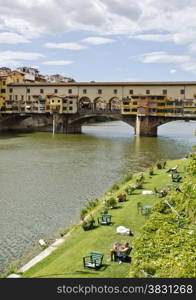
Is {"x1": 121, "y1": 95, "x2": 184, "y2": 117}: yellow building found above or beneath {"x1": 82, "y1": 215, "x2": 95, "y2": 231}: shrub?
above

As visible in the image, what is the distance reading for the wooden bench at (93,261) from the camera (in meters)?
11.9

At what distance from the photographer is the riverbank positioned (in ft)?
38.4

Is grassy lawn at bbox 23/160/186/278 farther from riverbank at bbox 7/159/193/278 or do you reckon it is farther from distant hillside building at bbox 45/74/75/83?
distant hillside building at bbox 45/74/75/83

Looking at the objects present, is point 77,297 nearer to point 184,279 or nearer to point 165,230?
point 184,279

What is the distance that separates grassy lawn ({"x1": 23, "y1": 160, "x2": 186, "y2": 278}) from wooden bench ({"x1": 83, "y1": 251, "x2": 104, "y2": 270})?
17 cm

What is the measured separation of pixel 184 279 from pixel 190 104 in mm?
65242

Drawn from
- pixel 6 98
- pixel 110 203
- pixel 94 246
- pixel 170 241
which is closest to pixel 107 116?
pixel 6 98

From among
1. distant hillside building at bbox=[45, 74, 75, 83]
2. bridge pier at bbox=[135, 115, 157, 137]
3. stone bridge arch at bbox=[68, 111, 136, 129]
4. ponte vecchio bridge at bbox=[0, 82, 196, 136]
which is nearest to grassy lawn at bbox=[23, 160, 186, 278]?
bridge pier at bbox=[135, 115, 157, 137]

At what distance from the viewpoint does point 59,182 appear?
1112 inches

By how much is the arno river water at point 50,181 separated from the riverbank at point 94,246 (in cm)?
140

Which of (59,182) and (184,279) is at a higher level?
(184,279)

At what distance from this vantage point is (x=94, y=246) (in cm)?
1411

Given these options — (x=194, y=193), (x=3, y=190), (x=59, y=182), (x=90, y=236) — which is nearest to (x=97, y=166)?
(x=59, y=182)

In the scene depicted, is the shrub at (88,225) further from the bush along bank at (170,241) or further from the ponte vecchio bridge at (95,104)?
the ponte vecchio bridge at (95,104)
